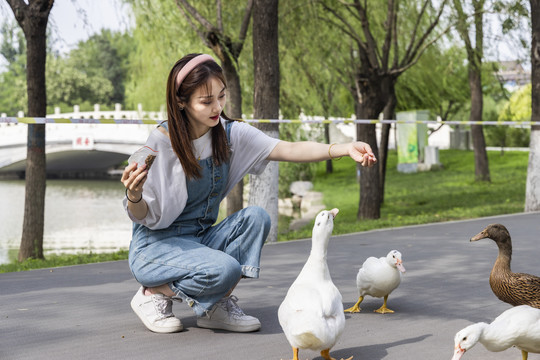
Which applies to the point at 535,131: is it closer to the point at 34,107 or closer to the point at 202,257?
the point at 34,107

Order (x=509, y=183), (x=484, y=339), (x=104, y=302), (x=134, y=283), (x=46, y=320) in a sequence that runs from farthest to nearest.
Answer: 1. (x=509, y=183)
2. (x=134, y=283)
3. (x=104, y=302)
4. (x=46, y=320)
5. (x=484, y=339)

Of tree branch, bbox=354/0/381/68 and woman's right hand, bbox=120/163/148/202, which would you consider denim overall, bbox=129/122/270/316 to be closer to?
woman's right hand, bbox=120/163/148/202

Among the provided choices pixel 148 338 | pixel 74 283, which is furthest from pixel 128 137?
pixel 148 338

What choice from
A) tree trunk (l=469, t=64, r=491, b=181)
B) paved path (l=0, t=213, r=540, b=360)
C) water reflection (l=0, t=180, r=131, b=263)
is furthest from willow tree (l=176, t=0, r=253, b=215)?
tree trunk (l=469, t=64, r=491, b=181)

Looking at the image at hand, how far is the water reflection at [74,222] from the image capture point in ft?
48.4

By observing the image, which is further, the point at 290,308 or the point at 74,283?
the point at 74,283

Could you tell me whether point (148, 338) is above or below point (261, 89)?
below

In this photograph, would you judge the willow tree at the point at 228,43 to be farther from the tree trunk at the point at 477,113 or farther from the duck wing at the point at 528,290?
the tree trunk at the point at 477,113

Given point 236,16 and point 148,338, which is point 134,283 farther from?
point 236,16

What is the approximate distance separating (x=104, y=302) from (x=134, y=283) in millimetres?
827

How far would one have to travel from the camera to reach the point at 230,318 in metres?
4.35

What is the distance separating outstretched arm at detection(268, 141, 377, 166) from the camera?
371cm

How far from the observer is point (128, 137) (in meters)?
34.8

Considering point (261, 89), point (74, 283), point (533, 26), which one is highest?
point (533, 26)
